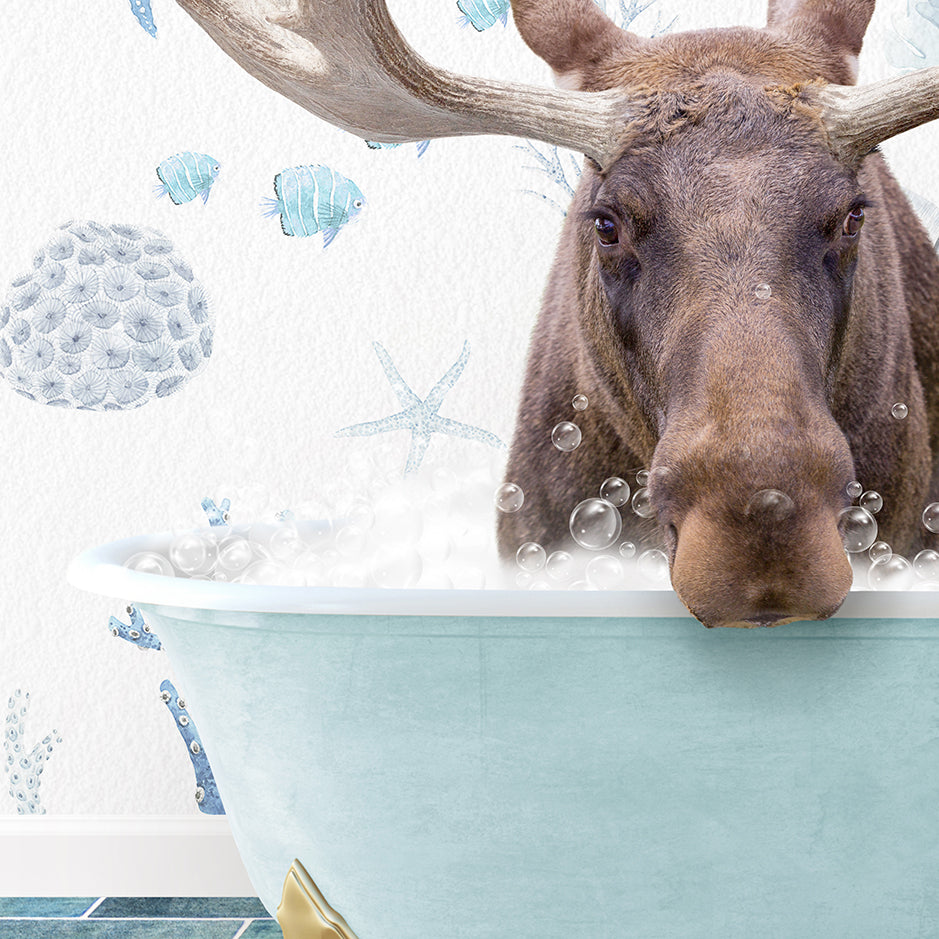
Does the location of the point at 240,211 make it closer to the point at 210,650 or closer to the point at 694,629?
the point at 210,650

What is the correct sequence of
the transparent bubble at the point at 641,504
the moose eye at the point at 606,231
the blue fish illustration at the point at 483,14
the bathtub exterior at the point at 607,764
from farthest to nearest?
1. the blue fish illustration at the point at 483,14
2. the transparent bubble at the point at 641,504
3. the moose eye at the point at 606,231
4. the bathtub exterior at the point at 607,764

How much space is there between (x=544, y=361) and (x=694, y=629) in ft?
2.08

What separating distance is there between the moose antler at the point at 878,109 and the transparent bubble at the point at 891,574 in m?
0.43

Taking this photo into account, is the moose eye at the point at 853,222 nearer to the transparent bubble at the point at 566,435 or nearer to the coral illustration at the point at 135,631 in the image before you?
the transparent bubble at the point at 566,435

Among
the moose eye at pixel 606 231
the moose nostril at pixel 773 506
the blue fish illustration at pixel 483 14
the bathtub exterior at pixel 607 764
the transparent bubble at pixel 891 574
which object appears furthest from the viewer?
the blue fish illustration at pixel 483 14

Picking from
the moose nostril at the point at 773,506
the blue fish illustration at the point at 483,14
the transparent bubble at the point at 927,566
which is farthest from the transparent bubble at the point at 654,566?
the blue fish illustration at the point at 483,14

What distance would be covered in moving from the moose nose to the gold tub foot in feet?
1.55

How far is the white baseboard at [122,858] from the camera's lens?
1.65 meters

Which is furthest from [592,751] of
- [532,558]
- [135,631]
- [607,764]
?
[135,631]

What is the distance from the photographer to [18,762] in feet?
5.49

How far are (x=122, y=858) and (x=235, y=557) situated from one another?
0.82 meters

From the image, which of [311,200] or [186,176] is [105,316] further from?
[311,200]

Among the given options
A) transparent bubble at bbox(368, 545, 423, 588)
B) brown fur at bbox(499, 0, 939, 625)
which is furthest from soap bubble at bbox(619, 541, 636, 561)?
transparent bubble at bbox(368, 545, 423, 588)

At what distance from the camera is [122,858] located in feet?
5.44
